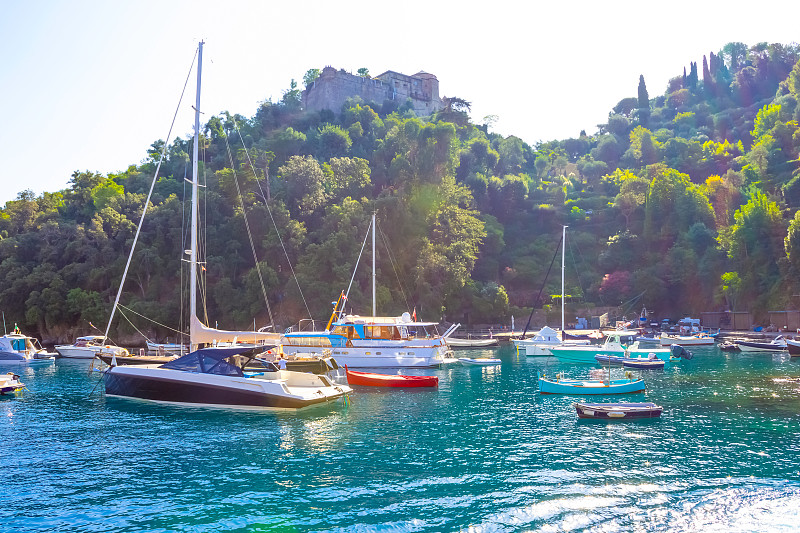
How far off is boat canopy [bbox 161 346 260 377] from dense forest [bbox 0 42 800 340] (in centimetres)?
3254

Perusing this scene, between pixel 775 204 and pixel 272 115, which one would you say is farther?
pixel 272 115

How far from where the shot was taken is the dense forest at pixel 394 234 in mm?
72938

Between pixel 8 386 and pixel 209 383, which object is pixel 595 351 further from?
pixel 8 386

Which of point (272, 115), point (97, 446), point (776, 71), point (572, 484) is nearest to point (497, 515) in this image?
point (572, 484)

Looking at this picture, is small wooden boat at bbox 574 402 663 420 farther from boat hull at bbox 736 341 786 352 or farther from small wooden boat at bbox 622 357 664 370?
boat hull at bbox 736 341 786 352

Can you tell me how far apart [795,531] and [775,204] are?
77.8 meters

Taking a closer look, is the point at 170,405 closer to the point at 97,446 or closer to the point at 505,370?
the point at 97,446

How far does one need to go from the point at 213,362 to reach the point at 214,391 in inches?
54.8

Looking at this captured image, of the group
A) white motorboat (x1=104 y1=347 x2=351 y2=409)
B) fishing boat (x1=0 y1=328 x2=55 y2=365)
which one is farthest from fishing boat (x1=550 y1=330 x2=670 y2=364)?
fishing boat (x1=0 y1=328 x2=55 y2=365)

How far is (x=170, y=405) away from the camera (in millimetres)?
A: 28734

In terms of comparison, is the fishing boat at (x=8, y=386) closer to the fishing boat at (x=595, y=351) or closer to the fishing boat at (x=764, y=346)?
the fishing boat at (x=595, y=351)

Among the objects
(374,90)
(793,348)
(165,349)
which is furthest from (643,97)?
(165,349)

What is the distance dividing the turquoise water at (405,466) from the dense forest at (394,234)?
36.5 metres

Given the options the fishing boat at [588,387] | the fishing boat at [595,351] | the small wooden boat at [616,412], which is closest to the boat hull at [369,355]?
the fishing boat at [588,387]
